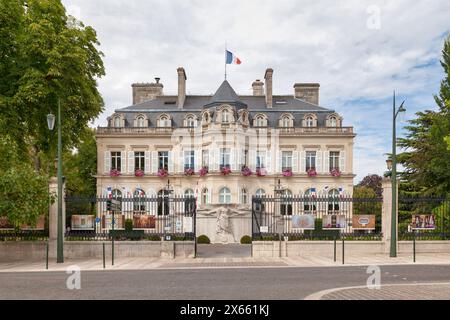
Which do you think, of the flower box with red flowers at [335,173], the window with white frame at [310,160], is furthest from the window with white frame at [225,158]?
the flower box with red flowers at [335,173]

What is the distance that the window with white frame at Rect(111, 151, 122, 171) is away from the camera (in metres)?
46.5

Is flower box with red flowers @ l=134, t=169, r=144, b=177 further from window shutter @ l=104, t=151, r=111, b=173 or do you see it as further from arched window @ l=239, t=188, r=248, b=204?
arched window @ l=239, t=188, r=248, b=204

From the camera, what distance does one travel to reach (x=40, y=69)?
2138 cm

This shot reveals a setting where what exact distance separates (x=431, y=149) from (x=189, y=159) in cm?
2267

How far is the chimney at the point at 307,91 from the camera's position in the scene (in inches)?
2082

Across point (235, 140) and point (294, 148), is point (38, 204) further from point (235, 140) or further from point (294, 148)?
point (294, 148)

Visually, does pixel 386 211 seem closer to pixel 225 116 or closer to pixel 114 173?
pixel 225 116

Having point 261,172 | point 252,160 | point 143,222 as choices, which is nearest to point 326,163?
point 261,172

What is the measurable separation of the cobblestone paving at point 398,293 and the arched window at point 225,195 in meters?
32.1

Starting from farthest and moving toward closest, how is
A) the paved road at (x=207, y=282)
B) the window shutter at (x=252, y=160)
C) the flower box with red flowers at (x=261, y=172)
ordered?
the window shutter at (x=252, y=160) < the flower box with red flowers at (x=261, y=172) < the paved road at (x=207, y=282)

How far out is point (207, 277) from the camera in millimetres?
12906

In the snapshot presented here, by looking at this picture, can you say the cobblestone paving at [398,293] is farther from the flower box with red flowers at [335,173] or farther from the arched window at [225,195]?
the flower box with red flowers at [335,173]
